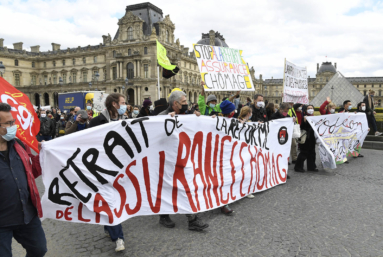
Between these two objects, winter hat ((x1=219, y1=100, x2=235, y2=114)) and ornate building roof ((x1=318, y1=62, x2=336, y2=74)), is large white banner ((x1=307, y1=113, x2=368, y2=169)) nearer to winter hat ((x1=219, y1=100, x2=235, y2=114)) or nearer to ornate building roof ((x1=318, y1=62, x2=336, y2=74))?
winter hat ((x1=219, y1=100, x2=235, y2=114))

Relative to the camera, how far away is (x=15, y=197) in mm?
2275

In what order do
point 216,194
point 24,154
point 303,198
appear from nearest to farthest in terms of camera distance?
point 24,154, point 216,194, point 303,198

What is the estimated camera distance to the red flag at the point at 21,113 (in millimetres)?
2412

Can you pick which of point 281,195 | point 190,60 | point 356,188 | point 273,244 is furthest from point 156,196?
point 190,60

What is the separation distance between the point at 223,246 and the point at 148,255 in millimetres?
887

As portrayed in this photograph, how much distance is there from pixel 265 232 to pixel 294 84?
5.91 m

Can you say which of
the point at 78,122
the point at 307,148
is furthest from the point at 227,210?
the point at 307,148

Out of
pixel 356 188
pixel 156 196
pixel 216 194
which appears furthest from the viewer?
pixel 356 188

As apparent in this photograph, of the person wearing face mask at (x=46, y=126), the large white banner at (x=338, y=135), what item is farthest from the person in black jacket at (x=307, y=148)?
the person wearing face mask at (x=46, y=126)

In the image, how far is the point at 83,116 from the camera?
14.2 feet

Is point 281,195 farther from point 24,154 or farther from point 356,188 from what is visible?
point 24,154

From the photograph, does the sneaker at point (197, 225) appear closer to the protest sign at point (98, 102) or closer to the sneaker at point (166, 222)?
the sneaker at point (166, 222)

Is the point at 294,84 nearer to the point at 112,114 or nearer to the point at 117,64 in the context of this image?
the point at 112,114

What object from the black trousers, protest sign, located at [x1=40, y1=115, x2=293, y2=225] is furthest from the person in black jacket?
protest sign, located at [x1=40, y1=115, x2=293, y2=225]
